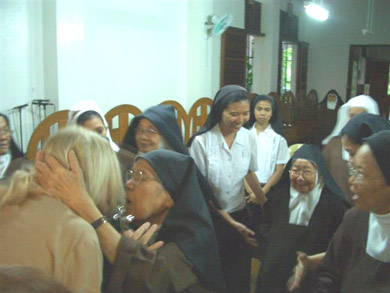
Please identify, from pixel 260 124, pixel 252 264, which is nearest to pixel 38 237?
pixel 252 264

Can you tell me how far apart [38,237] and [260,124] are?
3.39 metres

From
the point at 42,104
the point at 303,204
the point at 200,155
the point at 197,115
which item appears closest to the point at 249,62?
the point at 197,115

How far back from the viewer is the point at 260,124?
4.43 m

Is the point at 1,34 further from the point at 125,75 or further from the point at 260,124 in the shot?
the point at 260,124

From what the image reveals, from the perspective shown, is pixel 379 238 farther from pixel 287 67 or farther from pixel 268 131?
pixel 287 67

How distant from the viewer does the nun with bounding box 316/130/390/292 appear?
5.44 ft

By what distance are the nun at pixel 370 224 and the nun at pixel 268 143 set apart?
1859mm

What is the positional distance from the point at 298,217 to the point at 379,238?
1067mm

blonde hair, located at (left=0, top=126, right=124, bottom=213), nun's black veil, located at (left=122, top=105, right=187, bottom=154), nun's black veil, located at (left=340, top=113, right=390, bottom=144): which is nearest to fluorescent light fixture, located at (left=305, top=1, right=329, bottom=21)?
nun's black veil, located at (left=340, top=113, right=390, bottom=144)

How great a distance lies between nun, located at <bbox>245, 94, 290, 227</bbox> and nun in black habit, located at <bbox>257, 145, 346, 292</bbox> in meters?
0.83

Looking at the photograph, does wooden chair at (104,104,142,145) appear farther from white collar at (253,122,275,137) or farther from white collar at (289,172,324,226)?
white collar at (289,172,324,226)

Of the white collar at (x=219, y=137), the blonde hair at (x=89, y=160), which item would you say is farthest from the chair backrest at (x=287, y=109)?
the blonde hair at (x=89, y=160)

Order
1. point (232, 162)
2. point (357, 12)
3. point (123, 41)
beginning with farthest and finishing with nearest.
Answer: point (357, 12), point (123, 41), point (232, 162)

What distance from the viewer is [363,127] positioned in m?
2.70
